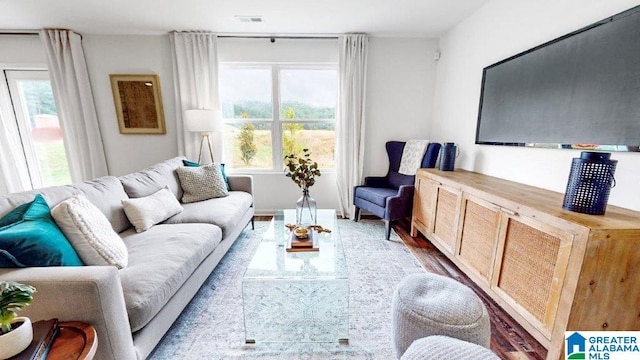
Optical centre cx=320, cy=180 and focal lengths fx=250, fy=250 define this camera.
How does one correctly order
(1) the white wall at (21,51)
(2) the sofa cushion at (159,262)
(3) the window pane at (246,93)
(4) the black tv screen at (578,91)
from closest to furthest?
(2) the sofa cushion at (159,262), (4) the black tv screen at (578,91), (1) the white wall at (21,51), (3) the window pane at (246,93)

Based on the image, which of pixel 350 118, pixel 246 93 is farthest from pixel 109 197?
pixel 350 118

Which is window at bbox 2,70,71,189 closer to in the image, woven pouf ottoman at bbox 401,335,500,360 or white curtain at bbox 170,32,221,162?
white curtain at bbox 170,32,221,162

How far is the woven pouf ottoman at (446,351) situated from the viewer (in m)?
0.83

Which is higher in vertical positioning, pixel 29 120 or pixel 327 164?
pixel 29 120

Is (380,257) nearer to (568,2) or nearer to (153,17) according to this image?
(568,2)

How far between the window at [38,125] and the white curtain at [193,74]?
171 cm

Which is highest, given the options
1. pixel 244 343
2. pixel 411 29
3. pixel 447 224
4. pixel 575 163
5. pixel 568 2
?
pixel 411 29

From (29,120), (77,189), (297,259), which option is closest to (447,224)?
(297,259)

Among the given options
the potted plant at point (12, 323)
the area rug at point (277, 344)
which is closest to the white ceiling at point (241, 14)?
the area rug at point (277, 344)

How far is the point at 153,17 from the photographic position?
272 cm

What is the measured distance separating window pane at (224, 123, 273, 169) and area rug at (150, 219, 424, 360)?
145 cm

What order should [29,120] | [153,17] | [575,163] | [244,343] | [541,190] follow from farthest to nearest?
[29,120] → [153,17] → [541,190] → [244,343] → [575,163]

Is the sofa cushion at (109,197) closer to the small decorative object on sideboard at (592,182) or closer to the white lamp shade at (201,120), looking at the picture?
the white lamp shade at (201,120)

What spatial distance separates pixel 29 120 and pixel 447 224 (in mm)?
→ 5369
